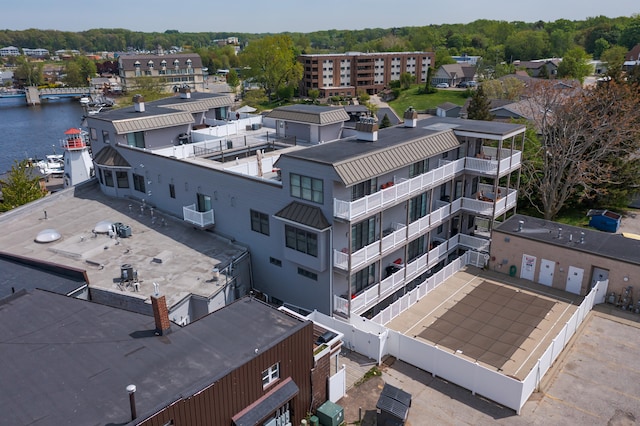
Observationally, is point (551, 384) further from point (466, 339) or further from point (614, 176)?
point (614, 176)

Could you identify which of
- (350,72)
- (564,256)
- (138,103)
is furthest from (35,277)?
(350,72)

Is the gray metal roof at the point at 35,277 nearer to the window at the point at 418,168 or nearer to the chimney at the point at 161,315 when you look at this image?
the chimney at the point at 161,315

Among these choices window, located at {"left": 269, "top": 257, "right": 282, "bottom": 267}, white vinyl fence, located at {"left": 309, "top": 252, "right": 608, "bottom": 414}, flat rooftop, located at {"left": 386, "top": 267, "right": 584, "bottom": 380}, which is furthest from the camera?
window, located at {"left": 269, "top": 257, "right": 282, "bottom": 267}

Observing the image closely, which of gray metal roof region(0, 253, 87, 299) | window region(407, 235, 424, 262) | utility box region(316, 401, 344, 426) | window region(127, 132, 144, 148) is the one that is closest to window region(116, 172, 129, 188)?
window region(127, 132, 144, 148)

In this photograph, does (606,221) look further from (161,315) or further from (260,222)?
(161,315)

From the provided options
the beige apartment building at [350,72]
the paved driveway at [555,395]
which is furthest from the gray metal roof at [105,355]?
the beige apartment building at [350,72]

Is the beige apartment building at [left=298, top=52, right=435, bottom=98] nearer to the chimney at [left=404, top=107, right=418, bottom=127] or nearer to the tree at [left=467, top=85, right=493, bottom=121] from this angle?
the tree at [left=467, top=85, right=493, bottom=121]

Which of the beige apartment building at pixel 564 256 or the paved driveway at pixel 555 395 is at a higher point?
the beige apartment building at pixel 564 256
